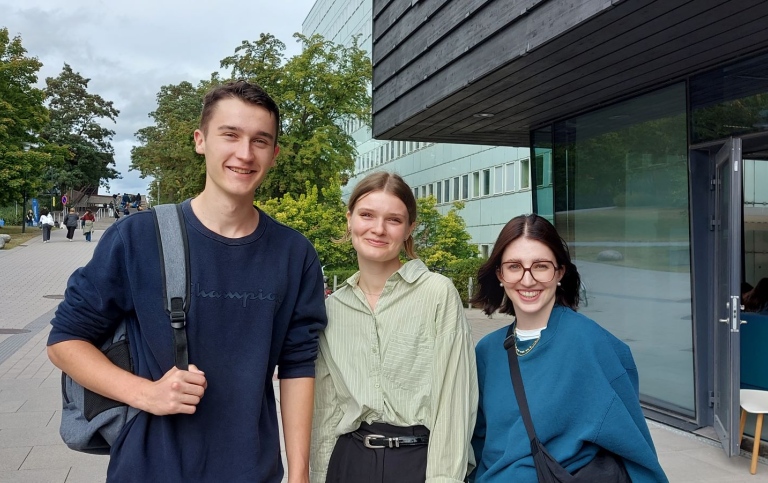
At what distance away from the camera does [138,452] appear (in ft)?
6.59

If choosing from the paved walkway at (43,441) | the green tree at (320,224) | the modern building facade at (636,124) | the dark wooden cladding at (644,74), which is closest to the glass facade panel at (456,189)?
the green tree at (320,224)

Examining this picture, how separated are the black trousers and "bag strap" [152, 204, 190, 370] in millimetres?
717

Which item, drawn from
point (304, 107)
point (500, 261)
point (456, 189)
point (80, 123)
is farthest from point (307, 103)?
point (80, 123)

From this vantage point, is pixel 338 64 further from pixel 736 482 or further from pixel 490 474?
pixel 490 474

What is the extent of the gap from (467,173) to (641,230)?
1085 inches

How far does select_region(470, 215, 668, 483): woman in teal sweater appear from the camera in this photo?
2.29m

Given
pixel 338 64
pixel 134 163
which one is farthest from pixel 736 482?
pixel 134 163

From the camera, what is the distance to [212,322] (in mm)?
2066

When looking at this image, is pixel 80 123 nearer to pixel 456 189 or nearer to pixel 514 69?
pixel 456 189

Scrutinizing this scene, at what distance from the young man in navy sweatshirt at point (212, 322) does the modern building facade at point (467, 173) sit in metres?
25.2

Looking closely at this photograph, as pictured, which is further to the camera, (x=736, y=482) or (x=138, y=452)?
(x=736, y=482)

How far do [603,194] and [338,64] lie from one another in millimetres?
31202

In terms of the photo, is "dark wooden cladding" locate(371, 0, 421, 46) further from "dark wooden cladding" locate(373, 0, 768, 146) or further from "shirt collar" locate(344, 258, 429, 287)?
Answer: "shirt collar" locate(344, 258, 429, 287)

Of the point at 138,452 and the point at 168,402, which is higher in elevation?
the point at 168,402
